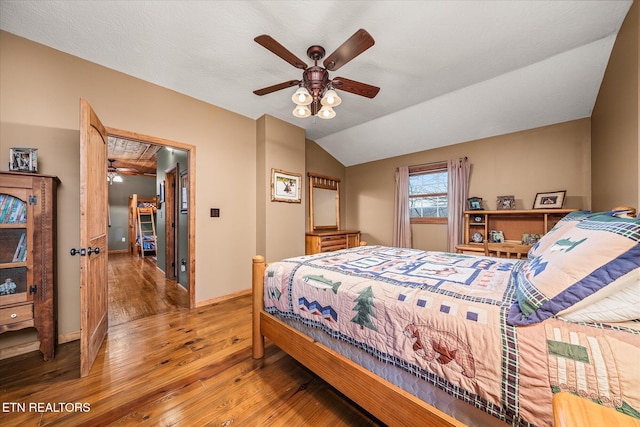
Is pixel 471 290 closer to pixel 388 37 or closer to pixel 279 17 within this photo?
pixel 388 37

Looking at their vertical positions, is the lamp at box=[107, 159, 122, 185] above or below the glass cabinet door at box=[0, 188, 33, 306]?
above

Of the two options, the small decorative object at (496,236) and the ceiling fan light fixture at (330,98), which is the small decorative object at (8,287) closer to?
the ceiling fan light fixture at (330,98)

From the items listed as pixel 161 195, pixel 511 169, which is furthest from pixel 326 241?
pixel 161 195

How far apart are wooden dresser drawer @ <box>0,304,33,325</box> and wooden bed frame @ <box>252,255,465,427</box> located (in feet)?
5.59

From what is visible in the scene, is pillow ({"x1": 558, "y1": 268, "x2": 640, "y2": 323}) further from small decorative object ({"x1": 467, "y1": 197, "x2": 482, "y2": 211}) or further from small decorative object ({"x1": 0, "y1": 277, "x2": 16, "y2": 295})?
small decorative object ({"x1": 0, "y1": 277, "x2": 16, "y2": 295})

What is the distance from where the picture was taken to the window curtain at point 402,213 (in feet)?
14.2

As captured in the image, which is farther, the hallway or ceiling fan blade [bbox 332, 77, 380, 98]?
the hallway

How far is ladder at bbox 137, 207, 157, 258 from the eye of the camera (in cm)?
648

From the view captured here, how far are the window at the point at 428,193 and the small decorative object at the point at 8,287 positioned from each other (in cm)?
483

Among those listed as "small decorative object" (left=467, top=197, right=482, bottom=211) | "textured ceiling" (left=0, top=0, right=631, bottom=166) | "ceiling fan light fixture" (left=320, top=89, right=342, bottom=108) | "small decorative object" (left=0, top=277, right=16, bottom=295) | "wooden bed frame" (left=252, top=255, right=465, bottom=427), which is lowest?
"wooden bed frame" (left=252, top=255, right=465, bottom=427)

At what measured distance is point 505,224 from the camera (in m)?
3.46

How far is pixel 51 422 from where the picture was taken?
1325mm

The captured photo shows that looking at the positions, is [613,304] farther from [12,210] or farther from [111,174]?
[111,174]

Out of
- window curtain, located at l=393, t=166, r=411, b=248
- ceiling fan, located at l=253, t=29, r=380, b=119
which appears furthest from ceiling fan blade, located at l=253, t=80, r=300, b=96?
window curtain, located at l=393, t=166, r=411, b=248
